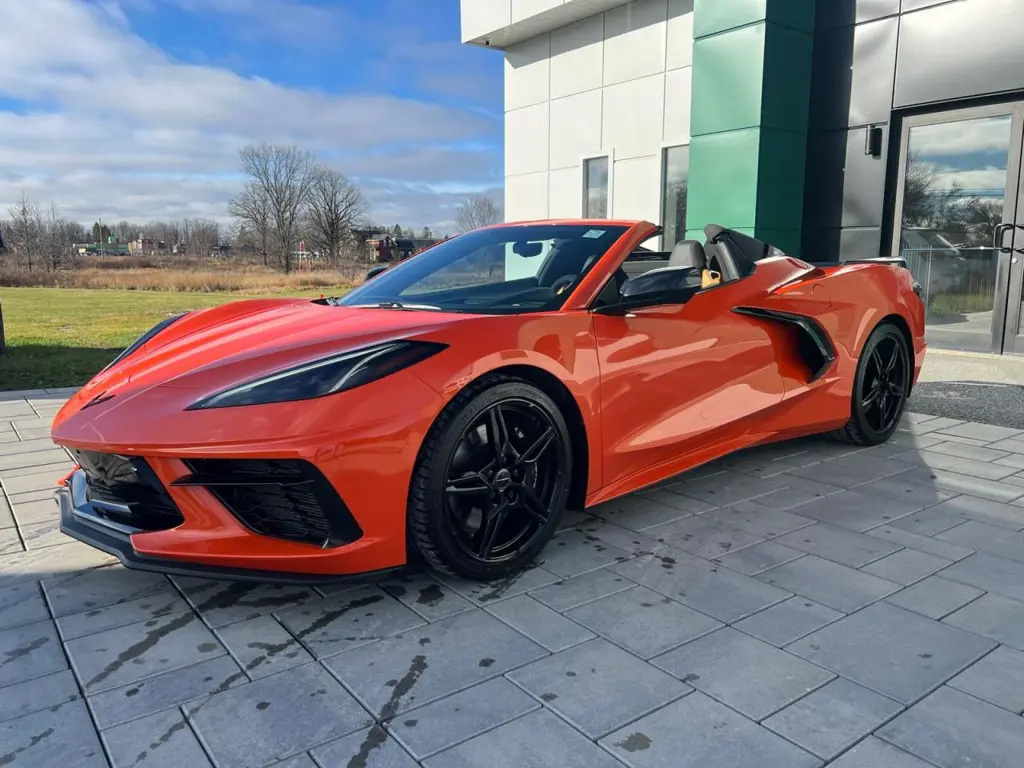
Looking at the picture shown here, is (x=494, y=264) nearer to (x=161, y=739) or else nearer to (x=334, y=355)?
(x=334, y=355)

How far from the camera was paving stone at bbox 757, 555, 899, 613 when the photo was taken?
2.57 meters

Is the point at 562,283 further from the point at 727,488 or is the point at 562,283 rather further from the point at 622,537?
the point at 727,488

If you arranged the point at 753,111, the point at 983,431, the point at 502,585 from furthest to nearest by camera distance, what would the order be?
the point at 753,111, the point at 983,431, the point at 502,585

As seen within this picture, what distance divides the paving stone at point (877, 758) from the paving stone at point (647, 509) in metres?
1.48

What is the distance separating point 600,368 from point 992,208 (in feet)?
23.7

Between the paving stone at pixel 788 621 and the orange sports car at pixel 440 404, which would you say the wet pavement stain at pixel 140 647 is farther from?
the paving stone at pixel 788 621

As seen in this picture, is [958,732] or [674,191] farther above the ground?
[674,191]

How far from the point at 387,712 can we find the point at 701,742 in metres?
0.76

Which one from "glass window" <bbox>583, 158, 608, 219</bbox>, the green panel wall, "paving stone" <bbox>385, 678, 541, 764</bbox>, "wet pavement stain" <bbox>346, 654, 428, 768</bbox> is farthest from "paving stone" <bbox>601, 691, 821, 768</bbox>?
"glass window" <bbox>583, 158, 608, 219</bbox>

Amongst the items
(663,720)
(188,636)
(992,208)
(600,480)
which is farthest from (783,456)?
(992,208)

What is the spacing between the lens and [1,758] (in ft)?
5.75

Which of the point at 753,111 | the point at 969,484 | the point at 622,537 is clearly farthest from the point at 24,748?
the point at 753,111

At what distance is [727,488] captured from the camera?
3.81 m

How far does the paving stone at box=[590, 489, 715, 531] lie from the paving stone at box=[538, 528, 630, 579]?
0.84ft
